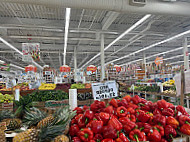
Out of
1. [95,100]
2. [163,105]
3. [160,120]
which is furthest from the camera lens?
[95,100]

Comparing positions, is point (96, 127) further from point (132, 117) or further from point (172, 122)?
point (172, 122)

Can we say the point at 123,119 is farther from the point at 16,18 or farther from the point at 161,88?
the point at 16,18

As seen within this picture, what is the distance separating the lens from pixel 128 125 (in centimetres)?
148

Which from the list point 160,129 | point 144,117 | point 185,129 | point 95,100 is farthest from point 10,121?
point 185,129

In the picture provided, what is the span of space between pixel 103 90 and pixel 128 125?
1.07 m

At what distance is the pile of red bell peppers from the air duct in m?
4.36

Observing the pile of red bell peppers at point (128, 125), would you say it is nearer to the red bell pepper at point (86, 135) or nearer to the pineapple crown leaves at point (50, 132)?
the red bell pepper at point (86, 135)

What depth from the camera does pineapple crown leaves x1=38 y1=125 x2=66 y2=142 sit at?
47.9 inches

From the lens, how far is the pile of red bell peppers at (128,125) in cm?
138

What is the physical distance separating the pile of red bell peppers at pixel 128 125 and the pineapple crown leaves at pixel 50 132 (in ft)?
0.53

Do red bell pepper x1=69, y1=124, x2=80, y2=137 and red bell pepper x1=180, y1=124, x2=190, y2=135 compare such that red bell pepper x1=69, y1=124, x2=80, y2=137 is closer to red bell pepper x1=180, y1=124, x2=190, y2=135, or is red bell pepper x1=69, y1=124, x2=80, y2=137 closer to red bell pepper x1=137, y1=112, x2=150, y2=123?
red bell pepper x1=137, y1=112, x2=150, y2=123

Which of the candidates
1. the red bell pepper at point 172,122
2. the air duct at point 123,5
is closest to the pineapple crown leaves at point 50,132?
the red bell pepper at point 172,122

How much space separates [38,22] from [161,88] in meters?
8.03

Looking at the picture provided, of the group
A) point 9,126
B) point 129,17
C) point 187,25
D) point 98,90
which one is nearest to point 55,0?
point 98,90
